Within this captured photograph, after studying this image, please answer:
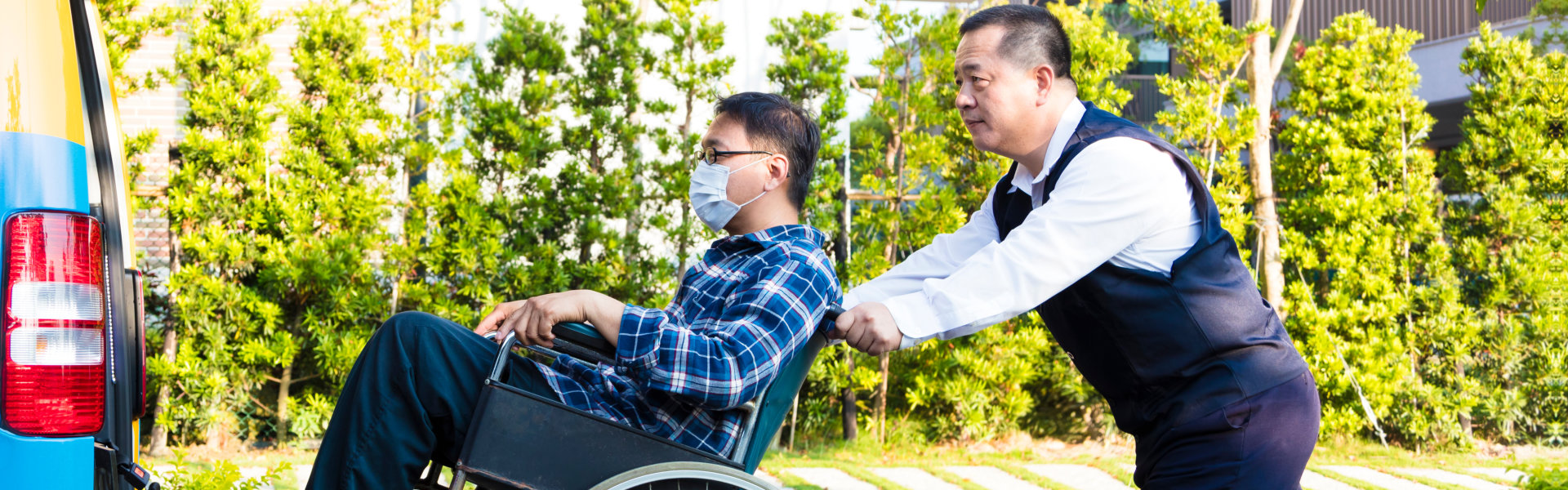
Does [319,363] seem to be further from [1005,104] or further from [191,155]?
[1005,104]

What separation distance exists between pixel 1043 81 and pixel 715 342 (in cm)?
85

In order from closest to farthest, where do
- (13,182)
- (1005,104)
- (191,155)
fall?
(13,182)
(1005,104)
(191,155)

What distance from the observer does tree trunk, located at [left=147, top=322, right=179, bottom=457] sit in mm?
5008

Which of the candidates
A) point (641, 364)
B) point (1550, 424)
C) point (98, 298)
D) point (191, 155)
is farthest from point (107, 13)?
point (1550, 424)

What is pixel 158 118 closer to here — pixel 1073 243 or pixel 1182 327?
pixel 1073 243

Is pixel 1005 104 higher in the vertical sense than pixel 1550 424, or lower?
higher

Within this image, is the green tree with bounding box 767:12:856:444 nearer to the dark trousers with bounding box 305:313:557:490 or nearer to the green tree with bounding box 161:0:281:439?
the green tree with bounding box 161:0:281:439

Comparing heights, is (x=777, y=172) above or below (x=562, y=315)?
above

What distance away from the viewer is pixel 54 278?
1743 millimetres

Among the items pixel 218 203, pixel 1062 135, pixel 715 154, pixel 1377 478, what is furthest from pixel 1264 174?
pixel 218 203

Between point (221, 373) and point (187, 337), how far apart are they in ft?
0.70

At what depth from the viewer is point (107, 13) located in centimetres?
503

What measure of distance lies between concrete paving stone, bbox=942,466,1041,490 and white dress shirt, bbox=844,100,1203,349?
3.01m

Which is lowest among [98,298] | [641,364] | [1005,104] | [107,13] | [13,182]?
[641,364]
